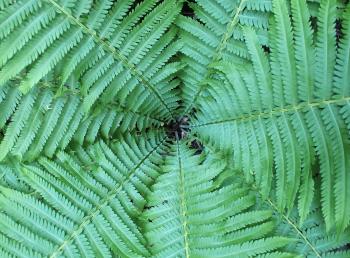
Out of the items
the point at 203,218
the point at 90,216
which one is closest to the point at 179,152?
the point at 203,218

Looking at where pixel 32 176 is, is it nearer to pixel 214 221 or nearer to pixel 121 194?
pixel 121 194

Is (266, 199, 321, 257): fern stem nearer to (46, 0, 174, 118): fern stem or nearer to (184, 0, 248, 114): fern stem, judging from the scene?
(184, 0, 248, 114): fern stem

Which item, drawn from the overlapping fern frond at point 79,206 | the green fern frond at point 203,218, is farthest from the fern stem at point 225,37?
the overlapping fern frond at point 79,206

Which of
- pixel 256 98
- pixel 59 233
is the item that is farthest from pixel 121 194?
pixel 256 98

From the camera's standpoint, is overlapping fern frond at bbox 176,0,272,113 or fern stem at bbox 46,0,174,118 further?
overlapping fern frond at bbox 176,0,272,113

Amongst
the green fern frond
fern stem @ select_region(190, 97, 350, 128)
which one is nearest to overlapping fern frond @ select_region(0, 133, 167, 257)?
the green fern frond

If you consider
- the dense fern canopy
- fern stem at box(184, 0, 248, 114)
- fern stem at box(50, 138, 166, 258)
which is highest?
fern stem at box(184, 0, 248, 114)

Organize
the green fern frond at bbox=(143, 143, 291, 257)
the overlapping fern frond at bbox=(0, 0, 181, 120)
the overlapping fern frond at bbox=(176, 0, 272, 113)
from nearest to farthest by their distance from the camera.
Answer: the overlapping fern frond at bbox=(0, 0, 181, 120)
the green fern frond at bbox=(143, 143, 291, 257)
the overlapping fern frond at bbox=(176, 0, 272, 113)

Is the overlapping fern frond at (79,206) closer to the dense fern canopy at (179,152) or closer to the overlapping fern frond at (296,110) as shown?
the dense fern canopy at (179,152)
